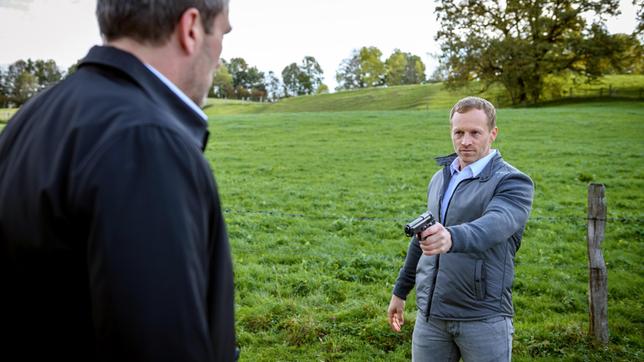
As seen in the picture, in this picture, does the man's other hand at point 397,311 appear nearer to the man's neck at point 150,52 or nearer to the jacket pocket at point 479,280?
the jacket pocket at point 479,280

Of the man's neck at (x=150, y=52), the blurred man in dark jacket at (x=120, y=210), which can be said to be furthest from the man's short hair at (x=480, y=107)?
the man's neck at (x=150, y=52)

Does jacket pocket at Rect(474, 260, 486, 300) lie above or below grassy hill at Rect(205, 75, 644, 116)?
below

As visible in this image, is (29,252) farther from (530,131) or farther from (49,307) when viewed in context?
(530,131)

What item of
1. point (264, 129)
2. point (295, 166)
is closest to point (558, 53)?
point (264, 129)

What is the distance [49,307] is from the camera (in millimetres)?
1413

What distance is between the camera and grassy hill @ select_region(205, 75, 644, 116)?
50.2 meters

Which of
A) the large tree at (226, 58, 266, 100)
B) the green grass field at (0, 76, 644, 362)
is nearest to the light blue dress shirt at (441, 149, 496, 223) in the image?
the green grass field at (0, 76, 644, 362)


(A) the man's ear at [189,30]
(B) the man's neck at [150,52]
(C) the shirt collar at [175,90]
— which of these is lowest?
(C) the shirt collar at [175,90]

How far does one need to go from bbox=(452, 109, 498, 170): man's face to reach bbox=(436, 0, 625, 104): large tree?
42.2 meters

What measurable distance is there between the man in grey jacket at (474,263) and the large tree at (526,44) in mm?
42300

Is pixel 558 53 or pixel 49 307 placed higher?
pixel 558 53

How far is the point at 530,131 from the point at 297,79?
127189mm

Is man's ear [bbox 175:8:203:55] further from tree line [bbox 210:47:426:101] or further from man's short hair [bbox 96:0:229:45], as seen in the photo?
tree line [bbox 210:47:426:101]

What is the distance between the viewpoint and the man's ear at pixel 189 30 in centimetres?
154
